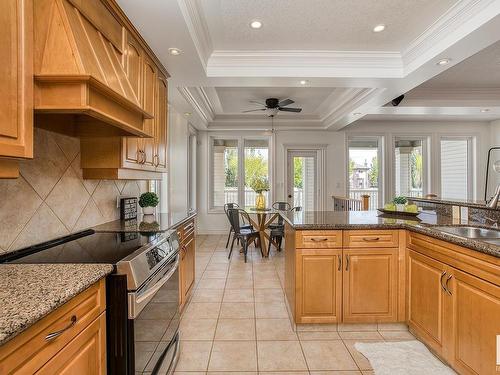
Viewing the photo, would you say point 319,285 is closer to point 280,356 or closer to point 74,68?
point 280,356

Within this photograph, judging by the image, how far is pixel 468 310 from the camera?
5.59ft

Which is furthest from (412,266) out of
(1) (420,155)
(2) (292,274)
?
(1) (420,155)

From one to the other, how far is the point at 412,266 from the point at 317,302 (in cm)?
84

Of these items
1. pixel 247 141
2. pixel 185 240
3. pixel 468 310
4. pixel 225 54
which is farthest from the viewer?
pixel 247 141

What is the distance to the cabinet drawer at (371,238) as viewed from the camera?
240cm

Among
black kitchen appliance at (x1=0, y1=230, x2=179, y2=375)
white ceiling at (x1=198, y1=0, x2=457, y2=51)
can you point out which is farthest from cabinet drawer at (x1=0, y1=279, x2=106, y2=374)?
white ceiling at (x1=198, y1=0, x2=457, y2=51)

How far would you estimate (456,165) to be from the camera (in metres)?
7.06

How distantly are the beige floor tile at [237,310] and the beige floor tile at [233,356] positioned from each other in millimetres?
431

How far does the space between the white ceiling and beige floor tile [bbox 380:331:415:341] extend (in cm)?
269

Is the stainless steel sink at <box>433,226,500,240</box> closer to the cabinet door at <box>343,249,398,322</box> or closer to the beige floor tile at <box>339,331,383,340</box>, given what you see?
the cabinet door at <box>343,249,398,322</box>

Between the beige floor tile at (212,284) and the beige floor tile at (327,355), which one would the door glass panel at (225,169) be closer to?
the beige floor tile at (212,284)

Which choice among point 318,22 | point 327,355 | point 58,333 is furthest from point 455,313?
point 318,22

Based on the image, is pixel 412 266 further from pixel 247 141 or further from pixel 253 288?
pixel 247 141

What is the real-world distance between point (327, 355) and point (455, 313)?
3.01 ft
